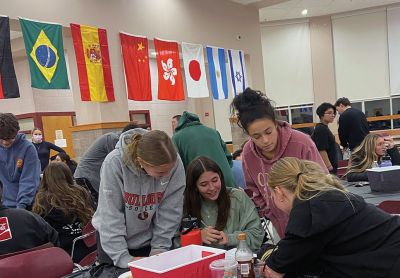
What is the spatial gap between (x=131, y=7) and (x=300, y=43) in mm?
6014

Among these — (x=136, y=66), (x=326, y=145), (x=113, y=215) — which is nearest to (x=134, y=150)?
(x=113, y=215)

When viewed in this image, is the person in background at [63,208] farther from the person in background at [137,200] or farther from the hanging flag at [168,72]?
the hanging flag at [168,72]

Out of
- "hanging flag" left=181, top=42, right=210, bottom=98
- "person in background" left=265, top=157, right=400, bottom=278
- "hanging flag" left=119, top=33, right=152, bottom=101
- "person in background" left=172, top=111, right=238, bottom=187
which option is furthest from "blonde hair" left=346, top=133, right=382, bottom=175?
"hanging flag" left=181, top=42, right=210, bottom=98

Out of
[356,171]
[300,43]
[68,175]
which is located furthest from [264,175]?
[300,43]

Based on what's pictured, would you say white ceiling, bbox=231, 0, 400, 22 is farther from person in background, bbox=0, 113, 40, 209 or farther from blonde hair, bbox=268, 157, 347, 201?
blonde hair, bbox=268, 157, 347, 201

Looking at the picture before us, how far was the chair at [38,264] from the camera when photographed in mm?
1930

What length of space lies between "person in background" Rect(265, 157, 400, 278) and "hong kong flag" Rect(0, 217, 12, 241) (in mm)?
1473

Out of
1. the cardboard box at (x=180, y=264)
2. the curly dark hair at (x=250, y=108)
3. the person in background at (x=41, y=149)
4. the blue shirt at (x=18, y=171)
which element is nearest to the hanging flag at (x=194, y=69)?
the person in background at (x=41, y=149)

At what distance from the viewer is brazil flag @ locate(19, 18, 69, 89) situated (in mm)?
4703

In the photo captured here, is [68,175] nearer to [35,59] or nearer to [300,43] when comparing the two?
[35,59]

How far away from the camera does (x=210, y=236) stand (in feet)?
6.41

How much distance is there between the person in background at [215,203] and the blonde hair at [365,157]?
1935 mm

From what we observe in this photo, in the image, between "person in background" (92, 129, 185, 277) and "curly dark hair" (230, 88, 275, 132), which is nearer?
→ "person in background" (92, 129, 185, 277)

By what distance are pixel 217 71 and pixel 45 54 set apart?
3407mm
